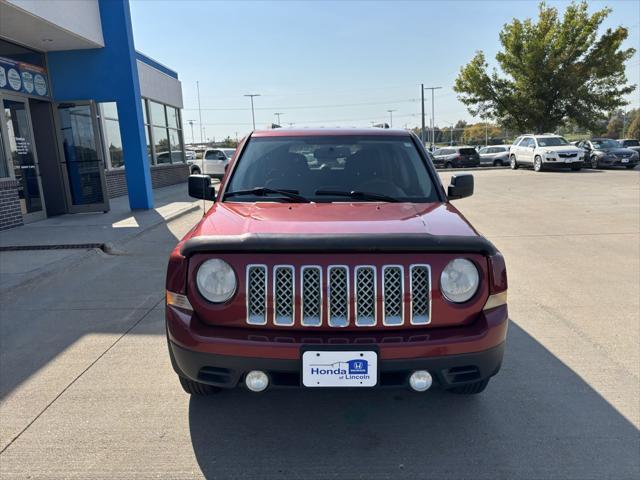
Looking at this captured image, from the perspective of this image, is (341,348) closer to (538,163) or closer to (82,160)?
(82,160)

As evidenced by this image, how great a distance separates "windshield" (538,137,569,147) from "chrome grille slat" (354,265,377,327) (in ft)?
79.0

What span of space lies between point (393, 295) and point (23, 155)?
412 inches

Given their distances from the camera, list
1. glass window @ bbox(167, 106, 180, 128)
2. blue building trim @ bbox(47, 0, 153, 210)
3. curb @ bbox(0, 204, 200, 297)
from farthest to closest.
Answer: glass window @ bbox(167, 106, 180, 128), blue building trim @ bbox(47, 0, 153, 210), curb @ bbox(0, 204, 200, 297)

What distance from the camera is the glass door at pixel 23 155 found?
981 centimetres

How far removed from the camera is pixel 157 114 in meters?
19.4

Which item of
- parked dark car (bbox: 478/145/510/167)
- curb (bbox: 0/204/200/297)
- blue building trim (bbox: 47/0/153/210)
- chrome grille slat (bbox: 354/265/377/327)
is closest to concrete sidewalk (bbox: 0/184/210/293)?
curb (bbox: 0/204/200/297)

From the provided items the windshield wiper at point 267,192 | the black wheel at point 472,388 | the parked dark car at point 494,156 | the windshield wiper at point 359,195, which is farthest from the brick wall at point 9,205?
the parked dark car at point 494,156

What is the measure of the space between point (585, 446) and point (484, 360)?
812mm

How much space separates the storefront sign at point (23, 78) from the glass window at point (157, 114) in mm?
7955

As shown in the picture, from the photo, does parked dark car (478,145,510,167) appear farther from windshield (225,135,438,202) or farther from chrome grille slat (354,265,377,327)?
chrome grille slat (354,265,377,327)

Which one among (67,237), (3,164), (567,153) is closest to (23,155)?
(3,164)

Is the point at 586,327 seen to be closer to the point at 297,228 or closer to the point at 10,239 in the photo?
the point at 297,228

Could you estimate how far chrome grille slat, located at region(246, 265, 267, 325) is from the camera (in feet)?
7.84

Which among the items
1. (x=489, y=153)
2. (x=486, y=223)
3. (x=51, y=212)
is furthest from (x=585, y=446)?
(x=489, y=153)
